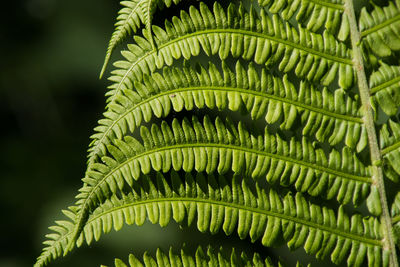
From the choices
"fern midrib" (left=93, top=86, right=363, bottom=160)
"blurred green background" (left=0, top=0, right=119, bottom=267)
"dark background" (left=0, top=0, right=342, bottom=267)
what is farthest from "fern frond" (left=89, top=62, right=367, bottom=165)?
"blurred green background" (left=0, top=0, right=119, bottom=267)

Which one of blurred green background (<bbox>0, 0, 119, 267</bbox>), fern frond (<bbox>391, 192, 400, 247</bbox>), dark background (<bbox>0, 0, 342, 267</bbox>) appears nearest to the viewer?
fern frond (<bbox>391, 192, 400, 247</bbox>)

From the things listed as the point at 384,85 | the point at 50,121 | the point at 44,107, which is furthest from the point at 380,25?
the point at 44,107

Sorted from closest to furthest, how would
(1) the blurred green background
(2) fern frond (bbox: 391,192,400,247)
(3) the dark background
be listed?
(2) fern frond (bbox: 391,192,400,247) → (3) the dark background → (1) the blurred green background

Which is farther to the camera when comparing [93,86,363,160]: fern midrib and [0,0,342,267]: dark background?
[0,0,342,267]: dark background

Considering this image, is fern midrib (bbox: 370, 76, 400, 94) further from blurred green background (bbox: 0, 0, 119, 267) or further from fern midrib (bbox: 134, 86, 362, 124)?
blurred green background (bbox: 0, 0, 119, 267)

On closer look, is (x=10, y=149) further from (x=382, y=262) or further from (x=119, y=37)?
(x=382, y=262)

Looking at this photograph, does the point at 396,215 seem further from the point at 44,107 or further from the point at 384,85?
the point at 44,107

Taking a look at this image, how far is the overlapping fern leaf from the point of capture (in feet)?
2.92

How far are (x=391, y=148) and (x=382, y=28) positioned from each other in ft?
0.79

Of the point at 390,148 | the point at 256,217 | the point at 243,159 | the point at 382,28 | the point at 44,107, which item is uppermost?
the point at 44,107

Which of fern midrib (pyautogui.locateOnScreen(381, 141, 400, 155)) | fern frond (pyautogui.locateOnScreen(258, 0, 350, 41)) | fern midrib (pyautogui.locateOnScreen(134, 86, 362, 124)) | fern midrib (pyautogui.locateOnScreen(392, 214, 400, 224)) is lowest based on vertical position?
fern midrib (pyautogui.locateOnScreen(392, 214, 400, 224))

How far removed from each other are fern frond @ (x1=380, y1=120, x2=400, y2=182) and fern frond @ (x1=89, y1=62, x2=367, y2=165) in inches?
1.5

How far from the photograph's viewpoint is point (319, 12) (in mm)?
904

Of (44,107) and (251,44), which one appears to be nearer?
(251,44)
